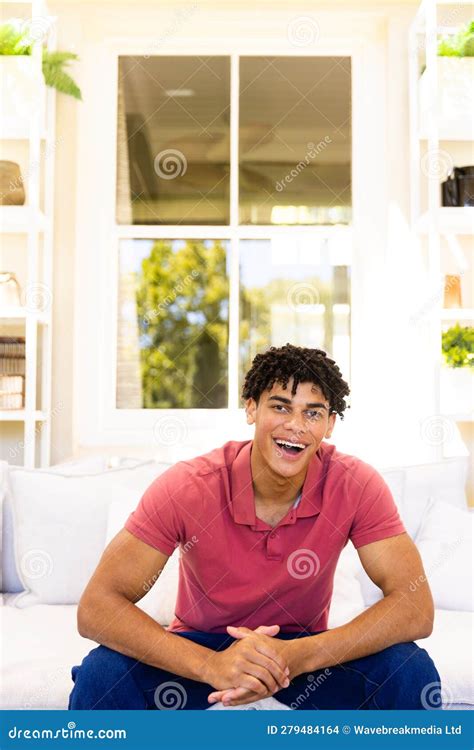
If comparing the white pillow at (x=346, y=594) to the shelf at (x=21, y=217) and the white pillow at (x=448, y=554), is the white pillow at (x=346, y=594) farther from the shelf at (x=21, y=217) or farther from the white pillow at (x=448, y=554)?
the shelf at (x=21, y=217)

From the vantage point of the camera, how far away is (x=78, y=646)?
208cm

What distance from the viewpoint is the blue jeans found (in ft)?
5.24

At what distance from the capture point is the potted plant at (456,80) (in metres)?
3.27

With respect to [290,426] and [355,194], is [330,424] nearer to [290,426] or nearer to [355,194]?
[290,426]

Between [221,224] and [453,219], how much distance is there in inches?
36.5

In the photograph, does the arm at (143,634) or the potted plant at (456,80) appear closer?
the arm at (143,634)

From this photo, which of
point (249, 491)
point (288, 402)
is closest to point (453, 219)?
point (288, 402)

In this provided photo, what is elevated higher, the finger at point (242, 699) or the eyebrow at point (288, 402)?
the eyebrow at point (288, 402)

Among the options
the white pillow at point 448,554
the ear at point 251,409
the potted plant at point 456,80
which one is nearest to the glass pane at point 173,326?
the potted plant at point 456,80

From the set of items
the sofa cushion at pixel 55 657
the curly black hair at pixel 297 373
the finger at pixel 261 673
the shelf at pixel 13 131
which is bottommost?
the sofa cushion at pixel 55 657

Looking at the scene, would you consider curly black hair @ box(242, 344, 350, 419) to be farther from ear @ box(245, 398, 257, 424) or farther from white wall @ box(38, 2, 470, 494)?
white wall @ box(38, 2, 470, 494)

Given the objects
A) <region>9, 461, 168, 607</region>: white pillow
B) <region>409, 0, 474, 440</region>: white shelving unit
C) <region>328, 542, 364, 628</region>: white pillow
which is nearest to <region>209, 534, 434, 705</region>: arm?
<region>328, 542, 364, 628</region>: white pillow

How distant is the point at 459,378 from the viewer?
3.25 metres

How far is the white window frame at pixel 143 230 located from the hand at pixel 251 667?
1.97 meters
